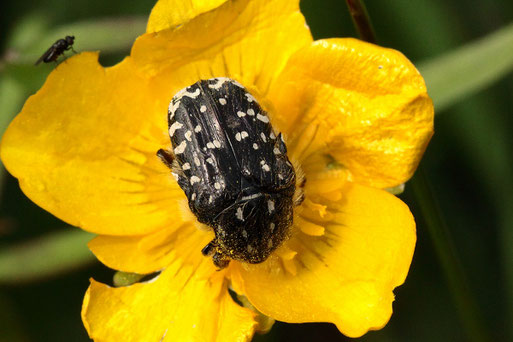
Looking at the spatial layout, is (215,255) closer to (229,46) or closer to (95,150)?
(95,150)

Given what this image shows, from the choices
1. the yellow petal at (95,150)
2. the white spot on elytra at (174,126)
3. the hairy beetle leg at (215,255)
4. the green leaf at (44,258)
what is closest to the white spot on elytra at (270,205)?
the hairy beetle leg at (215,255)

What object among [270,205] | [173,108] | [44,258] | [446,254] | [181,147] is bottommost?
[446,254]

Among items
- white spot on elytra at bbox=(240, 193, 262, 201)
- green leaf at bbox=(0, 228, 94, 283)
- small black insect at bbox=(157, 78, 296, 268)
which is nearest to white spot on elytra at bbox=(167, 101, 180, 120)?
small black insect at bbox=(157, 78, 296, 268)

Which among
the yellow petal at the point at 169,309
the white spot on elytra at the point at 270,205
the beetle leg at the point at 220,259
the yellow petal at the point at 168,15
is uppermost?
the yellow petal at the point at 168,15

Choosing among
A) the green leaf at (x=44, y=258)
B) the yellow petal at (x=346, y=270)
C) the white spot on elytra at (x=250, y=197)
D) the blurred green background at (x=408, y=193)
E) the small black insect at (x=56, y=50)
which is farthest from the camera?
the blurred green background at (x=408, y=193)

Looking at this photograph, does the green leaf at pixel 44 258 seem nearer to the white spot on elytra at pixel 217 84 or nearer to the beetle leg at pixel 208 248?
the beetle leg at pixel 208 248

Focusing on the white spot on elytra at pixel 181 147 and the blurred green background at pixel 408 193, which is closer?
the white spot on elytra at pixel 181 147

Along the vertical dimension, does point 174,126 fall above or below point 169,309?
above

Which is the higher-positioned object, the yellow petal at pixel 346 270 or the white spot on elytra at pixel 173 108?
the white spot on elytra at pixel 173 108

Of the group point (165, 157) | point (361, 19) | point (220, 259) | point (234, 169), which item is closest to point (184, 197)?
point (165, 157)
